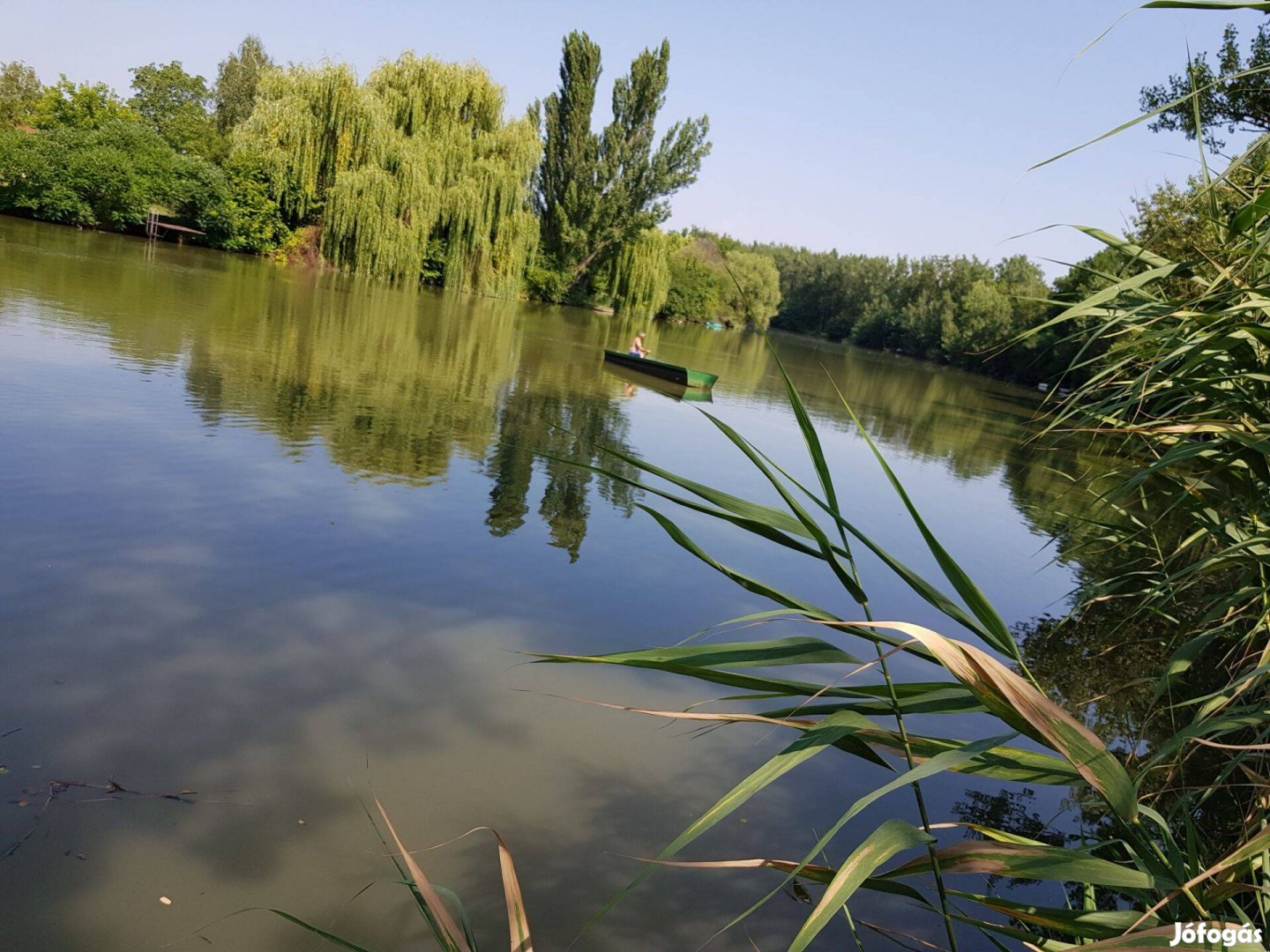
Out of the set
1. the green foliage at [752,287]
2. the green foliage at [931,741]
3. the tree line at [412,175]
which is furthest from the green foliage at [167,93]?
the green foliage at [931,741]

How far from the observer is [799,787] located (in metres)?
4.36

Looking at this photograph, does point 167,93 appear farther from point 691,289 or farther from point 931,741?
point 931,741

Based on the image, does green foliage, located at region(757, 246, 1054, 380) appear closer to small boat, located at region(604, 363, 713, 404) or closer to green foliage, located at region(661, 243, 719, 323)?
green foliage, located at region(661, 243, 719, 323)

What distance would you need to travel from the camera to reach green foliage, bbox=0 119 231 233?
1096 inches

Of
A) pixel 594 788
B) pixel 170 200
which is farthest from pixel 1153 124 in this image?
pixel 170 200

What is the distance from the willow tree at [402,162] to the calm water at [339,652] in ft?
56.0

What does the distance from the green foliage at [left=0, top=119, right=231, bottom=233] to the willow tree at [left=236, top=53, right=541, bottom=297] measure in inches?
83.7

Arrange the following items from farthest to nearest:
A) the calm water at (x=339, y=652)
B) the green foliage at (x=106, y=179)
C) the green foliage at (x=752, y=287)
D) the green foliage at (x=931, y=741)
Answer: the green foliage at (x=752, y=287) → the green foliage at (x=106, y=179) → the calm water at (x=339, y=652) → the green foliage at (x=931, y=741)

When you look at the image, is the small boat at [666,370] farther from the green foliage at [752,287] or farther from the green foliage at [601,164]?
the green foliage at [752,287]

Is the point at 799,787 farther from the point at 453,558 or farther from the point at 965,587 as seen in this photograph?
the point at 965,587

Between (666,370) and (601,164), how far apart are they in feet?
81.9

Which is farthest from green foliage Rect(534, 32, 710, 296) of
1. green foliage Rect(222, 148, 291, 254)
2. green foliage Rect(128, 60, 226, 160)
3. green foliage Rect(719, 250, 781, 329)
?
green foliage Rect(128, 60, 226, 160)

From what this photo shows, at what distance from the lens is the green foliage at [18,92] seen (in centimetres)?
4306

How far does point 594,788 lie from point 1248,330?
9.81 feet
